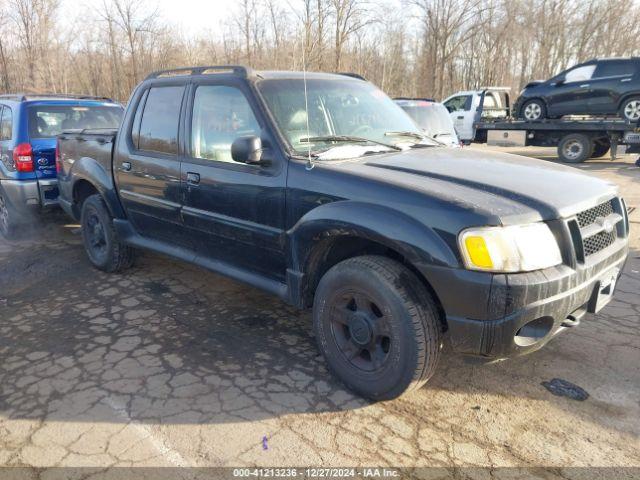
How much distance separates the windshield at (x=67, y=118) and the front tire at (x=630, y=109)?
11833mm

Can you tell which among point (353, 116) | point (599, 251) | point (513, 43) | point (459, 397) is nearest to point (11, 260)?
point (353, 116)

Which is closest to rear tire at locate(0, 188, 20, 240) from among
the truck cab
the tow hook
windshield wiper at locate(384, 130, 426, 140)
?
windshield wiper at locate(384, 130, 426, 140)

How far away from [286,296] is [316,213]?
67 cm

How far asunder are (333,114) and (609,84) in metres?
11.9

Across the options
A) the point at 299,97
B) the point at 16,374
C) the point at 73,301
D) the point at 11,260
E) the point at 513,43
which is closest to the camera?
the point at 16,374

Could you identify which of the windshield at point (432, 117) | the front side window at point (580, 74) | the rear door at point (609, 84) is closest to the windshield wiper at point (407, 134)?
the windshield at point (432, 117)

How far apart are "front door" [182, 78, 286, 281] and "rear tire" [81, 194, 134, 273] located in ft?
4.60

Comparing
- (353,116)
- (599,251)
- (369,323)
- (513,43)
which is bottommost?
(369,323)

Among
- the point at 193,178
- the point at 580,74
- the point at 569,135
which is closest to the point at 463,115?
the point at 580,74

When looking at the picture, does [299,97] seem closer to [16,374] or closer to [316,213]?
[316,213]

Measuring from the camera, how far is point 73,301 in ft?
14.2

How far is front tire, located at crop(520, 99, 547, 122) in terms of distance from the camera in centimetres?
1391

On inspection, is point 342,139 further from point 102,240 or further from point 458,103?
point 458,103

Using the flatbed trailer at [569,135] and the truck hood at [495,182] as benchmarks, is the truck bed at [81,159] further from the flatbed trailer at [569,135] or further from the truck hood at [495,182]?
the flatbed trailer at [569,135]
